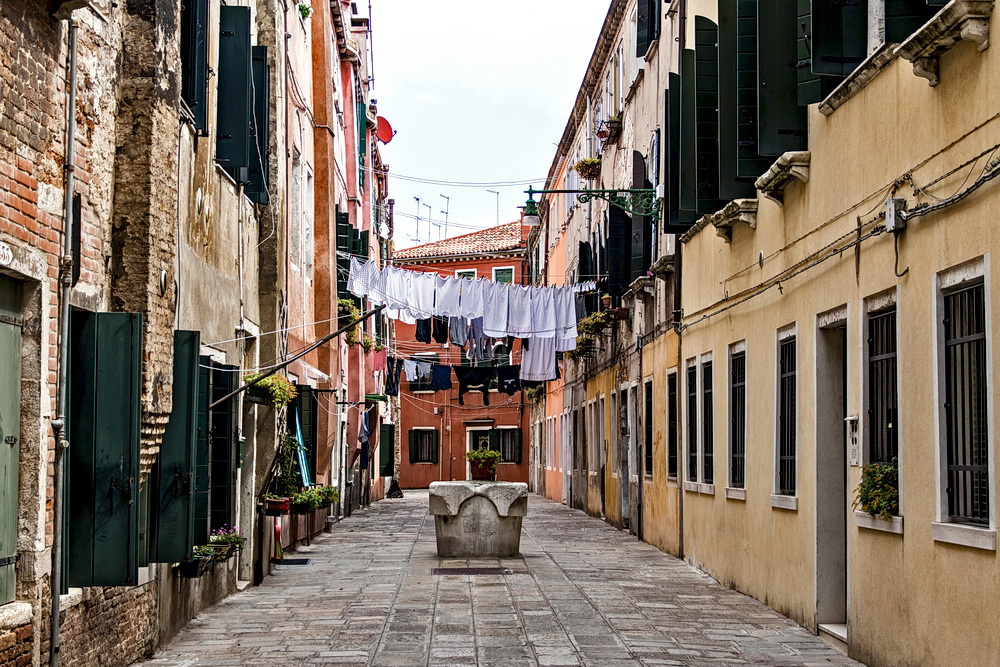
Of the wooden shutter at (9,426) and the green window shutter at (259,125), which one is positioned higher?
the green window shutter at (259,125)

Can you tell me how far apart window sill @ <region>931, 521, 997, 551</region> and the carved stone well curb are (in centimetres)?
997

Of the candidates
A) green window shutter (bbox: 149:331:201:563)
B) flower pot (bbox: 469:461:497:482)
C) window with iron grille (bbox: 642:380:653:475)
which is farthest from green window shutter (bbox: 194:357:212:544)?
flower pot (bbox: 469:461:497:482)

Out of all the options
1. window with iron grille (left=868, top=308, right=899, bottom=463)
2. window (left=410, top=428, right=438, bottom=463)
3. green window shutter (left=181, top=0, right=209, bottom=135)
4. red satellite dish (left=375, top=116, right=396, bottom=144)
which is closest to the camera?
window with iron grille (left=868, top=308, right=899, bottom=463)

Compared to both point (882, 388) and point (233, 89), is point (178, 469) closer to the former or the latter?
point (233, 89)

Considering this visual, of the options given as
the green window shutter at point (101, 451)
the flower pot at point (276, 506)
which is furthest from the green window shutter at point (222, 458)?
the green window shutter at point (101, 451)

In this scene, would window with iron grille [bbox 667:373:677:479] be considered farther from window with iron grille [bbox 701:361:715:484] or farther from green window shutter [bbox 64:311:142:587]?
green window shutter [bbox 64:311:142:587]

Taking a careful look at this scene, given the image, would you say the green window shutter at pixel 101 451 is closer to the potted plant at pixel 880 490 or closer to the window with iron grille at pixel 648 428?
the potted plant at pixel 880 490

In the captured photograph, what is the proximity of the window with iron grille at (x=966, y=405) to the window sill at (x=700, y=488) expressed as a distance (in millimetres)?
7945

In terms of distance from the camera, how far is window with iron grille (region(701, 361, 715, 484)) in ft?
54.4

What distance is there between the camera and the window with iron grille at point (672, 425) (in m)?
19.3

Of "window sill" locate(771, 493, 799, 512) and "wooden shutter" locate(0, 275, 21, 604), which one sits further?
"window sill" locate(771, 493, 799, 512)

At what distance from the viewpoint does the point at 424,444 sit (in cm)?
5797

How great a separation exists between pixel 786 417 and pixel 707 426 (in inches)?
166

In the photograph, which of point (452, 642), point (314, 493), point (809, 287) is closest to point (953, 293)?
point (809, 287)
